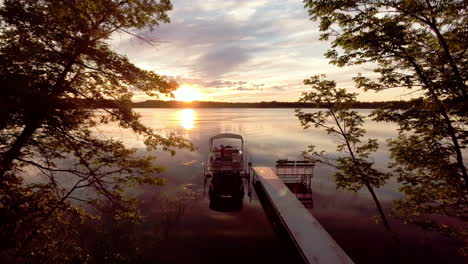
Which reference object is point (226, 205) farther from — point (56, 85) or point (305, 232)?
Result: point (56, 85)

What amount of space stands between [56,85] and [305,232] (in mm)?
10746

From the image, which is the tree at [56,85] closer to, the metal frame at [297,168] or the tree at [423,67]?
the tree at [423,67]

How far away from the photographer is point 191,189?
20578 millimetres

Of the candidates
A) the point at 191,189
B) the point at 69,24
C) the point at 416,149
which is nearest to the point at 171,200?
the point at 191,189

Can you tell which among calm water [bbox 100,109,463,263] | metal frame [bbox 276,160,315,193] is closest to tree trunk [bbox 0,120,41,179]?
calm water [bbox 100,109,463,263]

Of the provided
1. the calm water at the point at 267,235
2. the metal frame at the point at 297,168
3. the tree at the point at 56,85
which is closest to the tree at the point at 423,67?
the calm water at the point at 267,235

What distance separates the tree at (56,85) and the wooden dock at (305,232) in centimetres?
652

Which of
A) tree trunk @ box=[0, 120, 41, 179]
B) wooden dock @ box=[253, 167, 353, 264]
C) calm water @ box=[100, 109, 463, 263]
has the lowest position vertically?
calm water @ box=[100, 109, 463, 263]

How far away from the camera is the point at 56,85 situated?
238 inches

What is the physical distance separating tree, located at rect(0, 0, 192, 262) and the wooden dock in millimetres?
6523

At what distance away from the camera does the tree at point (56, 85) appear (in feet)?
17.3

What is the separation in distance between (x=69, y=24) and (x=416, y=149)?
11229 millimetres

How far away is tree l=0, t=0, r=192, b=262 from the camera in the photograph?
5.27m

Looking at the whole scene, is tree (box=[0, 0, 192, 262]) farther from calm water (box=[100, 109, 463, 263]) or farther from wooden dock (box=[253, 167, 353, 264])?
wooden dock (box=[253, 167, 353, 264])
